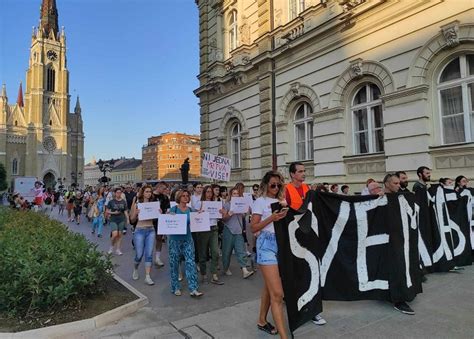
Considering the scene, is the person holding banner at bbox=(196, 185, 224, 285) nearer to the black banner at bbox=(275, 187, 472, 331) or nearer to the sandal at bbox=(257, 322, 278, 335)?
the sandal at bbox=(257, 322, 278, 335)

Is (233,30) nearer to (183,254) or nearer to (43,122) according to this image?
(183,254)

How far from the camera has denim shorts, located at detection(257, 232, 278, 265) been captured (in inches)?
169

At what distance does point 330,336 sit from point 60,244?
4.76 metres

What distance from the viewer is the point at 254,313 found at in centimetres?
530

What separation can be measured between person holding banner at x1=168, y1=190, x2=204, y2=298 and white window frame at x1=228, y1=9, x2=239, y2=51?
15.4 metres

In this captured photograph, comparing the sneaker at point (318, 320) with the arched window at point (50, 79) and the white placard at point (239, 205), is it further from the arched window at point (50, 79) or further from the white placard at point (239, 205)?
the arched window at point (50, 79)

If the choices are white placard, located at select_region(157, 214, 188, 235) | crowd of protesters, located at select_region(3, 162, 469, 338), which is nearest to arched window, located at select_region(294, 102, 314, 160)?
crowd of protesters, located at select_region(3, 162, 469, 338)

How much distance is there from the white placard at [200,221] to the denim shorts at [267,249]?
2.77 m

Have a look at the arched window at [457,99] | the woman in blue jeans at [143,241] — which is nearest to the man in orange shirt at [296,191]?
the woman in blue jeans at [143,241]

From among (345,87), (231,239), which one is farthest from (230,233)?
(345,87)

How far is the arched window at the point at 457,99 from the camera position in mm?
10000

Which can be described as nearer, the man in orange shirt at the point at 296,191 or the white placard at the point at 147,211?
the man in orange shirt at the point at 296,191

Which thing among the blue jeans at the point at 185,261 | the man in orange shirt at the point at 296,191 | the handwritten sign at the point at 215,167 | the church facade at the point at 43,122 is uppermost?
the church facade at the point at 43,122

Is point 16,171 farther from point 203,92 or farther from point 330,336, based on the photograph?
point 330,336
